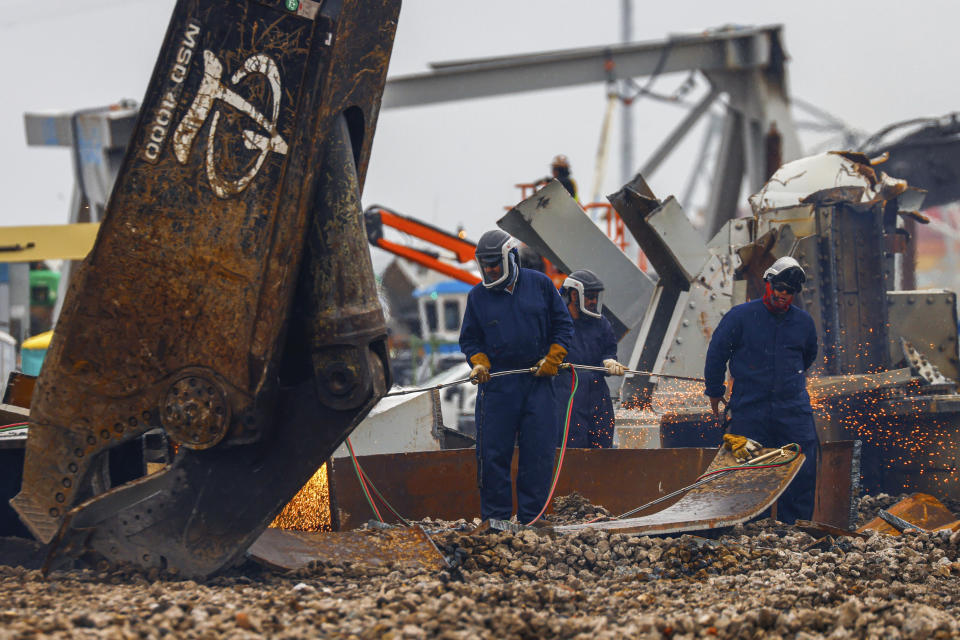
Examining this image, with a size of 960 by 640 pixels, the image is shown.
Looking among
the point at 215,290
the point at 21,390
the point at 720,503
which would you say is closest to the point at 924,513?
the point at 720,503

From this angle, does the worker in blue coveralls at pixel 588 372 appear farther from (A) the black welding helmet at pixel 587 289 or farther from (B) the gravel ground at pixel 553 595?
(B) the gravel ground at pixel 553 595

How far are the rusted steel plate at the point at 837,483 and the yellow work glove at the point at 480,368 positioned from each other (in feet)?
7.05

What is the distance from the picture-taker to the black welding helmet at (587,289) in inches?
315

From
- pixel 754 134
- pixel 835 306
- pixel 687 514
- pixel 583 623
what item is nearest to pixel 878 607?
pixel 583 623

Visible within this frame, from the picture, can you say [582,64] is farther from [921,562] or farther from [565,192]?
[921,562]

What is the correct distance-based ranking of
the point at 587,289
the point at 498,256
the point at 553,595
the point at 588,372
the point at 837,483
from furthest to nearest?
1. the point at 587,289
2. the point at 588,372
3. the point at 837,483
4. the point at 498,256
5. the point at 553,595

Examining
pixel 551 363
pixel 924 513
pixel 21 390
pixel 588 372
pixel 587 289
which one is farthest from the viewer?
pixel 587 289

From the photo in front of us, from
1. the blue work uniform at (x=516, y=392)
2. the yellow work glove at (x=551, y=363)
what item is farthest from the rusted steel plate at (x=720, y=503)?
the yellow work glove at (x=551, y=363)

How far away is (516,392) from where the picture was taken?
5762 millimetres

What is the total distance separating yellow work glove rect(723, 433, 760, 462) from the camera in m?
5.84

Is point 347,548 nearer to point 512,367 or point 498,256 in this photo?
point 512,367

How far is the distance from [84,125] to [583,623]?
14.5 meters

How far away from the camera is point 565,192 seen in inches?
366

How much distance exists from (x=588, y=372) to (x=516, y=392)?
2.15 meters
